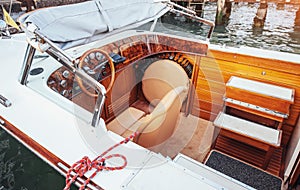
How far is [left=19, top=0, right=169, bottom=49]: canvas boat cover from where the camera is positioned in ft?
4.19

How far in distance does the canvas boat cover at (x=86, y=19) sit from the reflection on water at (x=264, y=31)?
647cm

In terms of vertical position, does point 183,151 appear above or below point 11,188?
below

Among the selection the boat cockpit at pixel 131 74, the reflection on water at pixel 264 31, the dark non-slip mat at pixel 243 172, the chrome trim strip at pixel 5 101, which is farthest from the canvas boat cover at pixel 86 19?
the reflection on water at pixel 264 31

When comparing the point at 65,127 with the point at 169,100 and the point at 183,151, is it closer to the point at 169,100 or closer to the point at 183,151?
the point at 169,100

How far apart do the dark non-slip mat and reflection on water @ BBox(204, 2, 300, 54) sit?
6684 mm

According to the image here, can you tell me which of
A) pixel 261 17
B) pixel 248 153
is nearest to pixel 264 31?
pixel 261 17

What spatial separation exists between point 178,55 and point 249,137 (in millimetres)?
1148

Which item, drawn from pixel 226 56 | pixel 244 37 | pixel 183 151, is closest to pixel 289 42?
pixel 244 37

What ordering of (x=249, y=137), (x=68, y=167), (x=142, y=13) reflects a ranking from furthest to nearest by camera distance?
(x=142, y=13) < (x=249, y=137) < (x=68, y=167)

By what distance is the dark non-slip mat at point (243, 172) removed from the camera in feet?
5.01

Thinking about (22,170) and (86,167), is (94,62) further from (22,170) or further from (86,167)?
(86,167)

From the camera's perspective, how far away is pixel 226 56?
2.11m

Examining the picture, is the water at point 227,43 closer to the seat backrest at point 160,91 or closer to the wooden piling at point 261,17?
the wooden piling at point 261,17

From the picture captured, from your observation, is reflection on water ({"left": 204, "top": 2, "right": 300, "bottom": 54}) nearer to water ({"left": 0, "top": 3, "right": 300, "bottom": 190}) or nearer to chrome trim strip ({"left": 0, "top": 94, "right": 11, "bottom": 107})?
water ({"left": 0, "top": 3, "right": 300, "bottom": 190})
